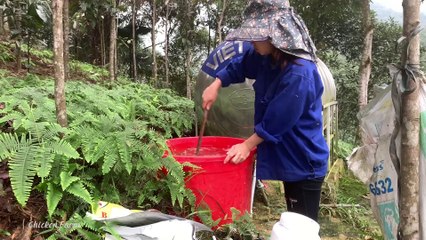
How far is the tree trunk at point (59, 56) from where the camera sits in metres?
2.49

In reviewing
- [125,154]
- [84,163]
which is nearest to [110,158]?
[125,154]

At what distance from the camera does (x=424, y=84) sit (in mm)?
2006

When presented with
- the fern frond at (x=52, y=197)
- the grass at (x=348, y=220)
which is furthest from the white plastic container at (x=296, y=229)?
the grass at (x=348, y=220)

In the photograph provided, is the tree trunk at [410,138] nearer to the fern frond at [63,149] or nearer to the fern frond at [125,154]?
the fern frond at [125,154]

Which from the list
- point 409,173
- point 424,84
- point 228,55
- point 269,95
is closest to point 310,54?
point 269,95

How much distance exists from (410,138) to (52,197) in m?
1.87

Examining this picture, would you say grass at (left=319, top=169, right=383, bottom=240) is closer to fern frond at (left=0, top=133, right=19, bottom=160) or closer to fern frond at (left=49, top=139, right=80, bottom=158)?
fern frond at (left=49, top=139, right=80, bottom=158)

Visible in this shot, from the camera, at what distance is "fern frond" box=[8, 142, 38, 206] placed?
82.7 inches

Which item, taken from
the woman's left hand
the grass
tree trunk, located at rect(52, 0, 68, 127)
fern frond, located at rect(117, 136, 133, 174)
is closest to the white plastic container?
the woman's left hand

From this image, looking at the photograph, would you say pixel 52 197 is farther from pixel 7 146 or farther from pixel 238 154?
pixel 238 154

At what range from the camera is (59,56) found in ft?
8.46

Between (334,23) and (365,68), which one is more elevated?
(334,23)

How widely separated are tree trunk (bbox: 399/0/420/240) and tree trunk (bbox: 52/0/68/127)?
1926mm

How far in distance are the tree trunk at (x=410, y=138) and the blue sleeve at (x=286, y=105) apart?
499 mm
